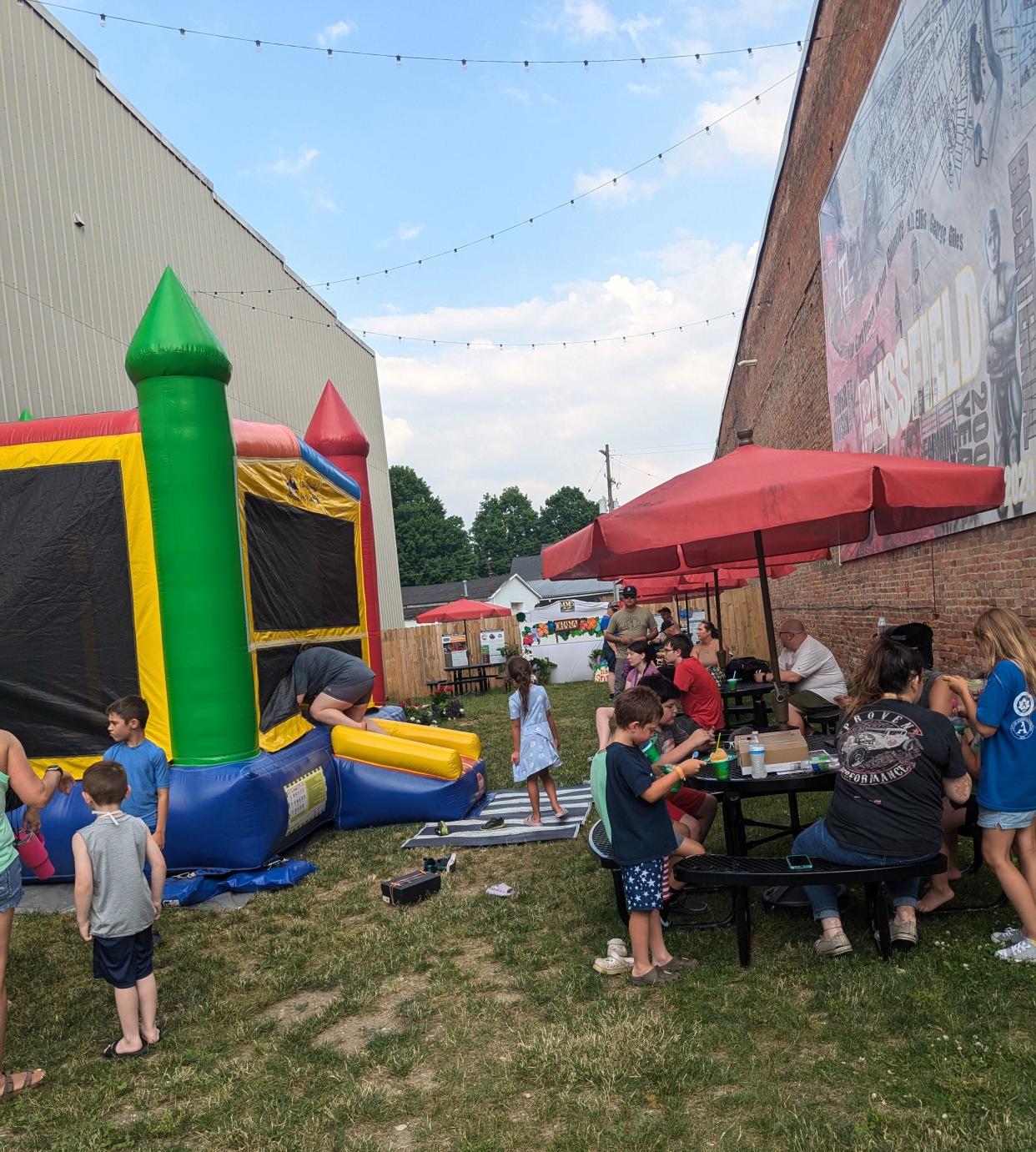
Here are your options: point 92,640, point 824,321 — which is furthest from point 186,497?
point 824,321

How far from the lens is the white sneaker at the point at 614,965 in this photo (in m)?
4.45

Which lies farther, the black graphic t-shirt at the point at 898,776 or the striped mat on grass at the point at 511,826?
the striped mat on grass at the point at 511,826

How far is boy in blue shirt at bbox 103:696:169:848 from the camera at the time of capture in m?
5.25

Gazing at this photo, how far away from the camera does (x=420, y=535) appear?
74438 millimetres

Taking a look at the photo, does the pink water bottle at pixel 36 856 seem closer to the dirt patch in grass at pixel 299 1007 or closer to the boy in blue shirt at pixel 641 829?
the dirt patch in grass at pixel 299 1007

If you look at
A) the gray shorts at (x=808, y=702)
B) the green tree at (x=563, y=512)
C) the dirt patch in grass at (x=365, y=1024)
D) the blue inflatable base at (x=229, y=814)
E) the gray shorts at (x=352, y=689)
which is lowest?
the dirt patch in grass at (x=365, y=1024)

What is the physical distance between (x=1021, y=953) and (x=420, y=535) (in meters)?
71.3

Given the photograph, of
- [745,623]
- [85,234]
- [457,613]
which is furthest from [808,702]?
[457,613]

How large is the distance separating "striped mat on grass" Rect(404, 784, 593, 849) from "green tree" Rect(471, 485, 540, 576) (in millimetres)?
81855

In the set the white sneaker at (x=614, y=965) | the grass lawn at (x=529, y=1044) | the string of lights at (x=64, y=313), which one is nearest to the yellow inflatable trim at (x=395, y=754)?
the grass lawn at (x=529, y=1044)

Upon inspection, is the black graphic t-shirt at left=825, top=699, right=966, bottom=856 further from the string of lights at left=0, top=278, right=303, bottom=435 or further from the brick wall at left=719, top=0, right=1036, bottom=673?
the string of lights at left=0, top=278, right=303, bottom=435

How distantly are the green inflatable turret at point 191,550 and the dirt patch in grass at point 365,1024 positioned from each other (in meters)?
2.78

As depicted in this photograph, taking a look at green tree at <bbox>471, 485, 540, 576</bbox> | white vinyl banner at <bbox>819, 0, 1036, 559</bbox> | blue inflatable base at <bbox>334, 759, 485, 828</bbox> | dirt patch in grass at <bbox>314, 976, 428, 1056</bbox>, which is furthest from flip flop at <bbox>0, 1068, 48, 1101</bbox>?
green tree at <bbox>471, 485, 540, 576</bbox>

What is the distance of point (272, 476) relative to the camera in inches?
319
